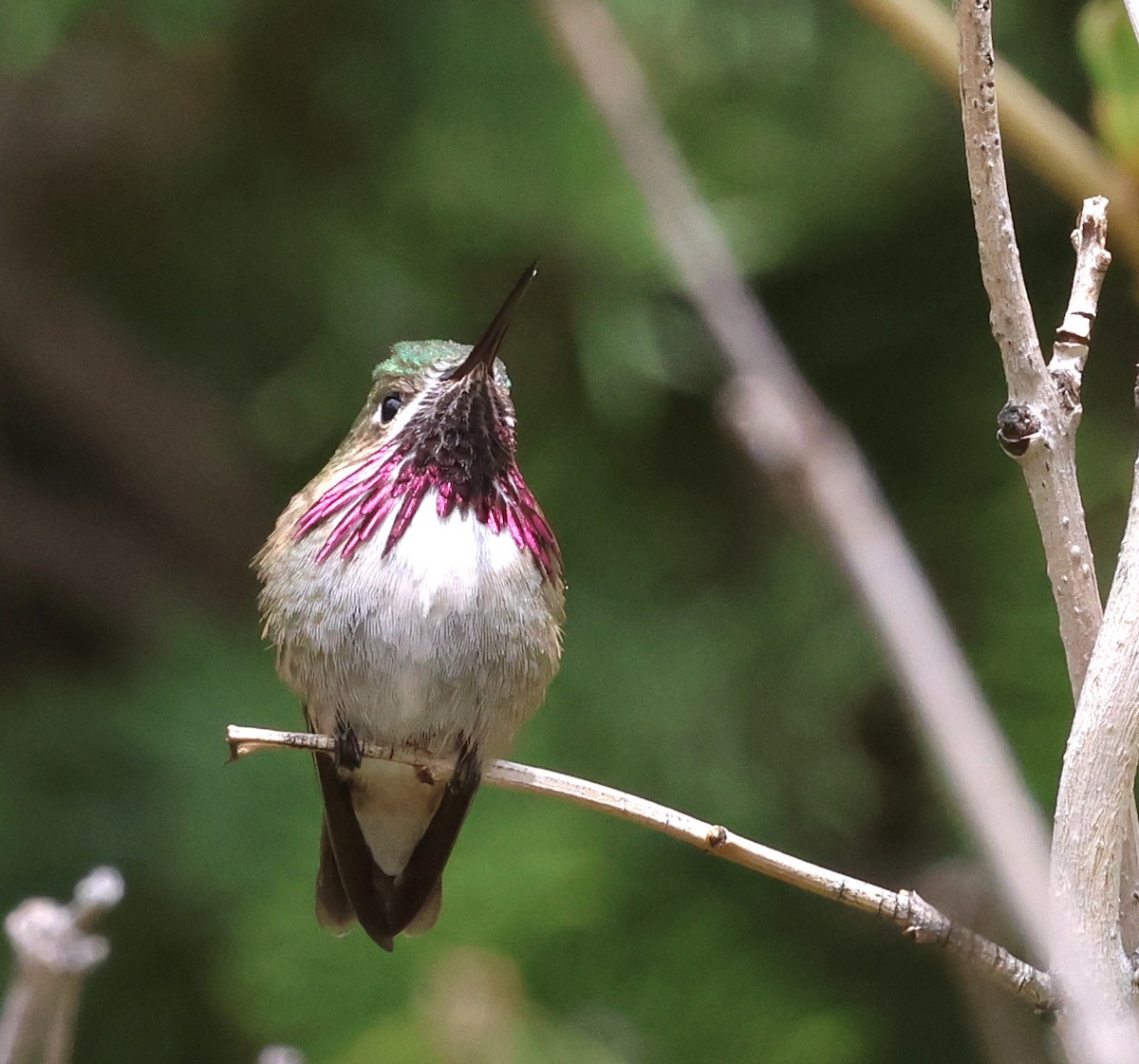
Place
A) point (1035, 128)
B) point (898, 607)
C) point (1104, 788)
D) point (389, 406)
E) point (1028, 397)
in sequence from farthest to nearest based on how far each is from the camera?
point (389, 406)
point (1035, 128)
point (1028, 397)
point (1104, 788)
point (898, 607)

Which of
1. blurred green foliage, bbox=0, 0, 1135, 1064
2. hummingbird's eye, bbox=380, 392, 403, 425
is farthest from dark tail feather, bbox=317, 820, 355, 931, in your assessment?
hummingbird's eye, bbox=380, 392, 403, 425

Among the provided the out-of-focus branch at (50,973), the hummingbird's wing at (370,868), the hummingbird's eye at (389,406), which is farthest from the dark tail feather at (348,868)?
the out-of-focus branch at (50,973)

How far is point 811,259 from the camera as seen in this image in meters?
3.02

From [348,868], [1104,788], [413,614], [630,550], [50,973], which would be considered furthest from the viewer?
A: [630,550]

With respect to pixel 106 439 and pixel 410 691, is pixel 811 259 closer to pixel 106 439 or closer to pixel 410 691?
pixel 410 691

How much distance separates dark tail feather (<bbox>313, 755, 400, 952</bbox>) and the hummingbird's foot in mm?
36

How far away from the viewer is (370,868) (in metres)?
2.28

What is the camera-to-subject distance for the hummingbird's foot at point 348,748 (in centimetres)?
214

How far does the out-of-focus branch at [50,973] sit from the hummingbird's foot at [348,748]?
2.59 feet

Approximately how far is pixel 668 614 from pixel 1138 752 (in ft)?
6.34

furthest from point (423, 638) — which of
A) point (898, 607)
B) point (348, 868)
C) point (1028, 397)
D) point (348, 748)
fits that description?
point (898, 607)

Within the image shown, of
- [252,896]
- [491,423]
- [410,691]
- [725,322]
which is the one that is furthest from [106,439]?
[725,322]

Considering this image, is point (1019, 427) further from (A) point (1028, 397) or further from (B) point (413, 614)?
(B) point (413, 614)

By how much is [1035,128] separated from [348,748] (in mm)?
1160
